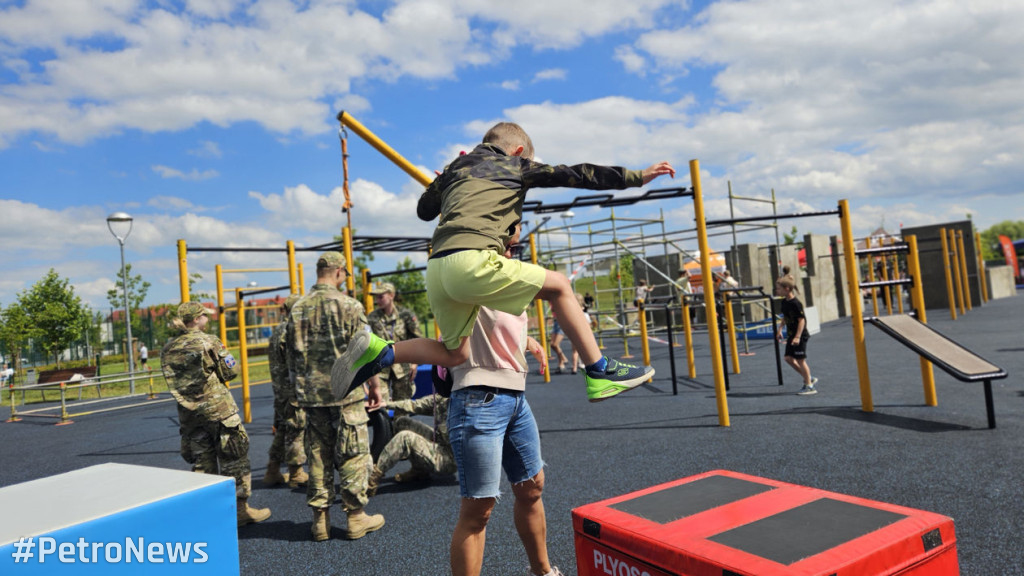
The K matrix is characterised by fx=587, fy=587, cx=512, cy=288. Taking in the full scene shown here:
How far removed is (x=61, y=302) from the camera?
2138 cm

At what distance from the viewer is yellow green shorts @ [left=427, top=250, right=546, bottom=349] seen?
1.94 meters

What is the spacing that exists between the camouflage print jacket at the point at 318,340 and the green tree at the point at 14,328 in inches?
904

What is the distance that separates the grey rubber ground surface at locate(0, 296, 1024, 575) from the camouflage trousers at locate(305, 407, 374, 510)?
0.27 metres

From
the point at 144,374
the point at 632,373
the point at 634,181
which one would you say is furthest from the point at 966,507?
the point at 144,374

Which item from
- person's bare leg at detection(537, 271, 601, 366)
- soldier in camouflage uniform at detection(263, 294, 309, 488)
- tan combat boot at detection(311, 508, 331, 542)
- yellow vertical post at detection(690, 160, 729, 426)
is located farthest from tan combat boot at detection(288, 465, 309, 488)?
yellow vertical post at detection(690, 160, 729, 426)

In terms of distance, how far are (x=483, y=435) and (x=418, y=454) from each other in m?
2.76

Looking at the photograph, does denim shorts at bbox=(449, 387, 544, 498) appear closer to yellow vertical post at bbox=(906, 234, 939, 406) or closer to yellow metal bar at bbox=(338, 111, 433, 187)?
yellow metal bar at bbox=(338, 111, 433, 187)

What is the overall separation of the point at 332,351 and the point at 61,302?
23.2 m

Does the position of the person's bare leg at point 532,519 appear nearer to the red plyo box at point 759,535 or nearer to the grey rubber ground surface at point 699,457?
the red plyo box at point 759,535

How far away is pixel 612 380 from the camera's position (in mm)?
2311

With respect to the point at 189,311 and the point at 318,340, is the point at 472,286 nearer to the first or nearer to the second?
the point at 318,340

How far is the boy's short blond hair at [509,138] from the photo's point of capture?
7.66 feet

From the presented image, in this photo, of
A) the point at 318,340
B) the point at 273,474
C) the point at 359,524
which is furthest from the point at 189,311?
the point at 359,524

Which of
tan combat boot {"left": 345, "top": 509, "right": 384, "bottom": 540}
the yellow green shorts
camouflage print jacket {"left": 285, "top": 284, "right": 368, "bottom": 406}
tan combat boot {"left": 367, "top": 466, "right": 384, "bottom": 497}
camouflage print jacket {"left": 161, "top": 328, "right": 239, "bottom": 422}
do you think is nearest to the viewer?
the yellow green shorts
